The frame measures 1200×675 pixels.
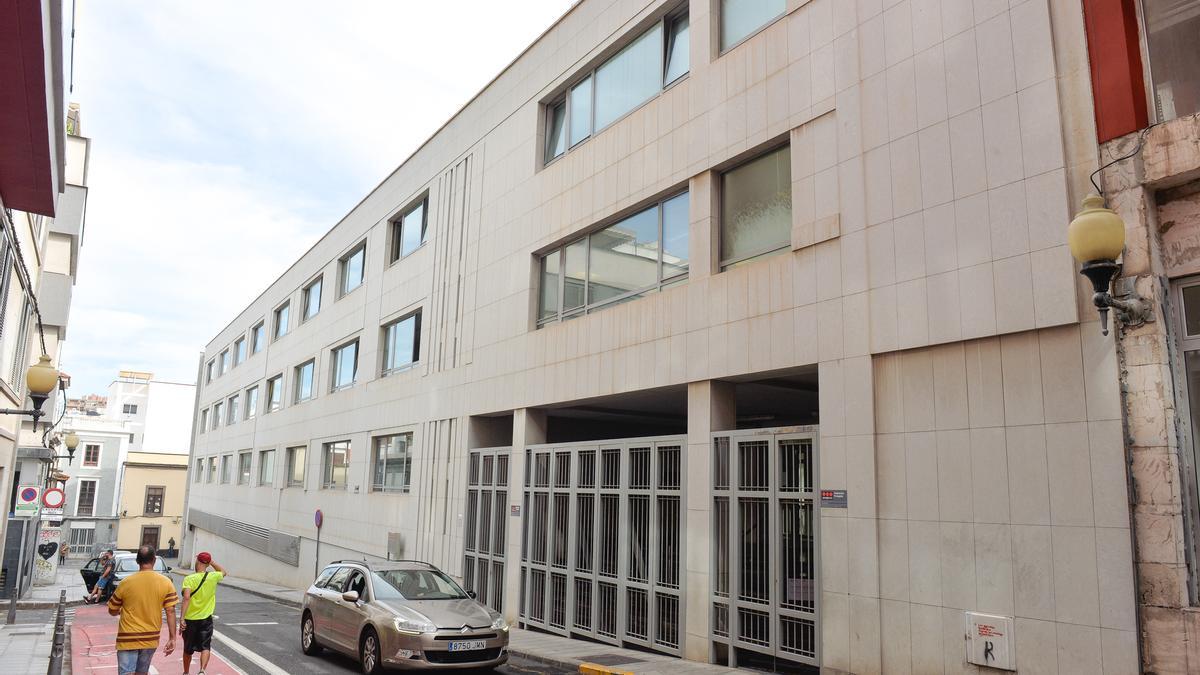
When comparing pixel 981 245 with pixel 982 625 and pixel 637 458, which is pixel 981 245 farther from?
pixel 637 458

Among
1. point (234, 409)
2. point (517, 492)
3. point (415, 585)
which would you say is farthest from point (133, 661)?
point (234, 409)

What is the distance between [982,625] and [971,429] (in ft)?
6.08

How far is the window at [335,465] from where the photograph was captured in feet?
82.0

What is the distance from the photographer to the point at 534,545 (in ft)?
Answer: 48.9

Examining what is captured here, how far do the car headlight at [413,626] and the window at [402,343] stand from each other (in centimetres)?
1157

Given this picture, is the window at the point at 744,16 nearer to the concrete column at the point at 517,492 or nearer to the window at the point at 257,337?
the concrete column at the point at 517,492

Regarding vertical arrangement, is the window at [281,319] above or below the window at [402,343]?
above

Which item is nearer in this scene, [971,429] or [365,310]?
[971,429]

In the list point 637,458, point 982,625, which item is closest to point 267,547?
point 637,458

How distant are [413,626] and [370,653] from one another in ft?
3.18

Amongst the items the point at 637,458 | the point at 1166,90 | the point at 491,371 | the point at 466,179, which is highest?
the point at 466,179

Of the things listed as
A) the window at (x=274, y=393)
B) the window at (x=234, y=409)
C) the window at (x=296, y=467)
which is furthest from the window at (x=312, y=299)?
the window at (x=234, y=409)

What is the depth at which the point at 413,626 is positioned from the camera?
1005 centimetres

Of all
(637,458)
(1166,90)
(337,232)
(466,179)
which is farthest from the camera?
(337,232)
